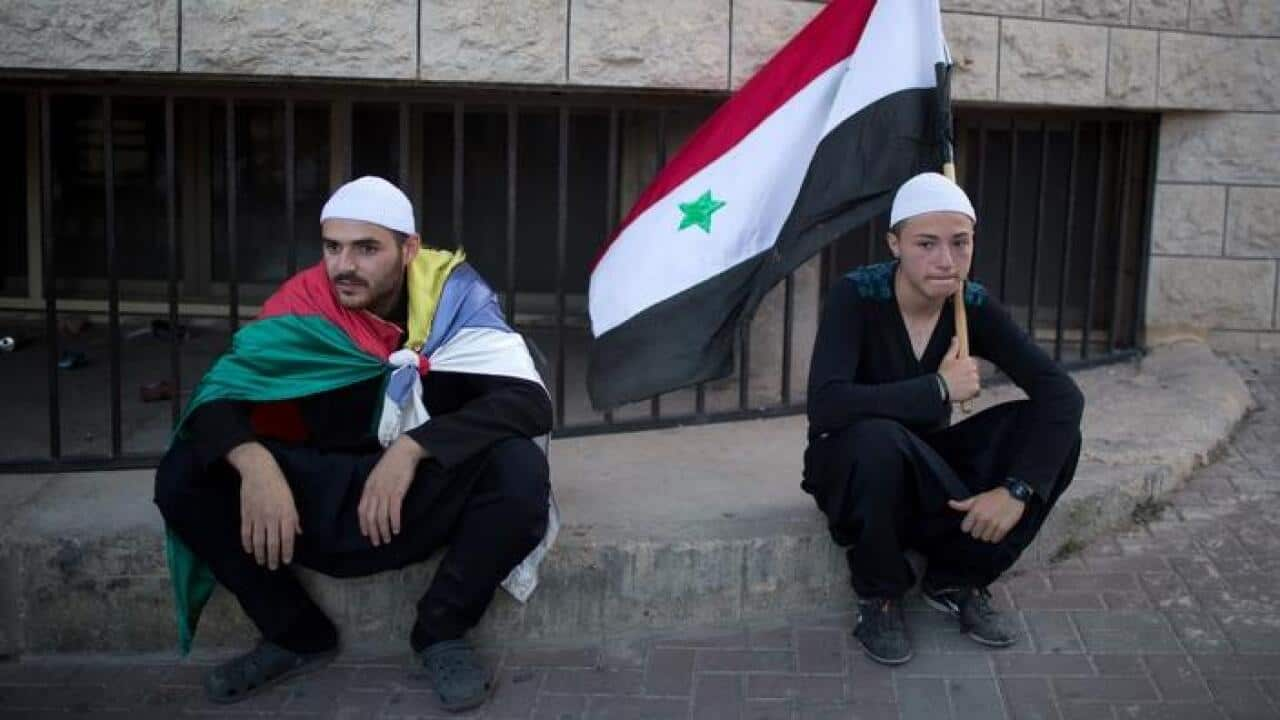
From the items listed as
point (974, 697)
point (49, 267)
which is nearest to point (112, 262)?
point (49, 267)

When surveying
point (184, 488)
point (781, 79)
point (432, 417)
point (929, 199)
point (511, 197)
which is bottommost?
point (184, 488)

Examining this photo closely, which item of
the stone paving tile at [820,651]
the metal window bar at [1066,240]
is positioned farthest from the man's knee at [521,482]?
the metal window bar at [1066,240]

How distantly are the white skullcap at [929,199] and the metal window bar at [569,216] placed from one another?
1.52 meters

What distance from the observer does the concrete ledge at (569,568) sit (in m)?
4.39

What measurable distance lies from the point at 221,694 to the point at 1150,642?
267cm

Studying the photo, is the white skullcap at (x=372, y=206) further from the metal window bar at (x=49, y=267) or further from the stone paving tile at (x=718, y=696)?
the stone paving tile at (x=718, y=696)

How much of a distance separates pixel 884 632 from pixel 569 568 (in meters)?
0.95

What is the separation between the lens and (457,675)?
4.03 meters

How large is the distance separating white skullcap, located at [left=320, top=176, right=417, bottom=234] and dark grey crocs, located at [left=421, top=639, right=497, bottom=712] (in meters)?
1.19

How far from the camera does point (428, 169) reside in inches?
323

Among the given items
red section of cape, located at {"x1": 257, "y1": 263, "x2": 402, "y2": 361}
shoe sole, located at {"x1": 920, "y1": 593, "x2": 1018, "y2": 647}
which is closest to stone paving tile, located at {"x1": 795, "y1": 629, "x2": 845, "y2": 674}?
shoe sole, located at {"x1": 920, "y1": 593, "x2": 1018, "y2": 647}

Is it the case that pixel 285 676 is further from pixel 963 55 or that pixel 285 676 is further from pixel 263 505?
pixel 963 55

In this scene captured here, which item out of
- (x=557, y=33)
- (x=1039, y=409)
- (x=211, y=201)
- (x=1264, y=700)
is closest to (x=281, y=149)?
(x=211, y=201)

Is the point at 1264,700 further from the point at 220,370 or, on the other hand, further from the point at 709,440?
the point at 220,370
